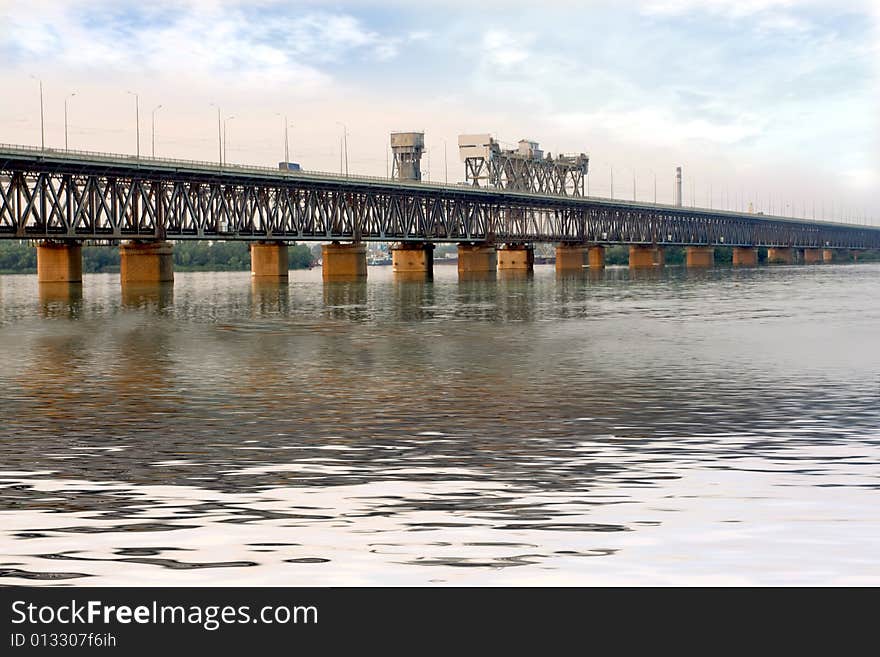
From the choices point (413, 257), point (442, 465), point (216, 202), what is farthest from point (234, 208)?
point (442, 465)

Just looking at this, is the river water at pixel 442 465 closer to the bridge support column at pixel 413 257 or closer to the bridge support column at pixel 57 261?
the bridge support column at pixel 57 261

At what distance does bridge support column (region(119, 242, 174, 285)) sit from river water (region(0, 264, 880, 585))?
9755cm

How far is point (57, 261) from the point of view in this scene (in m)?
130

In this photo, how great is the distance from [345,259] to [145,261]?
131ft

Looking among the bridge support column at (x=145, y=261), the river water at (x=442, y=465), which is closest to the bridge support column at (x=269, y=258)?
the bridge support column at (x=145, y=261)

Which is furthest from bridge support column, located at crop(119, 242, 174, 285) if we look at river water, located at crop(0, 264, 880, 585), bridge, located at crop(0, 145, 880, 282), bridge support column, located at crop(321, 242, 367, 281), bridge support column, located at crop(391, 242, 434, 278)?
river water, located at crop(0, 264, 880, 585)

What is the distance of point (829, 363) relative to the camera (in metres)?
32.4

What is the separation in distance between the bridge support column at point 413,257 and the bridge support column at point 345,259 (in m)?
16.6

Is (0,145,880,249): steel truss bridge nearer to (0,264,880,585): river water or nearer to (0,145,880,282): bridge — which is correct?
(0,145,880,282): bridge

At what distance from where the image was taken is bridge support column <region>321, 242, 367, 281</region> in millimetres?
168875

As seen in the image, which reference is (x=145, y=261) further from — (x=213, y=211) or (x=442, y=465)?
(x=442, y=465)
